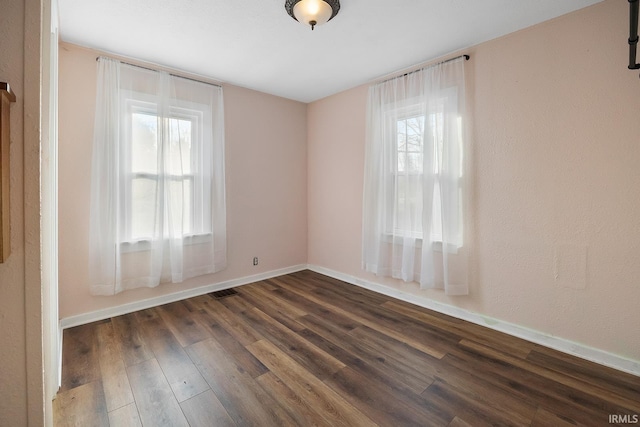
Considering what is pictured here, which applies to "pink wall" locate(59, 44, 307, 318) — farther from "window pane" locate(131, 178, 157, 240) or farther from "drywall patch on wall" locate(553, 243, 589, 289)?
"drywall patch on wall" locate(553, 243, 589, 289)

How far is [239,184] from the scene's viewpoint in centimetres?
384

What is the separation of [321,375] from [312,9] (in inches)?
105

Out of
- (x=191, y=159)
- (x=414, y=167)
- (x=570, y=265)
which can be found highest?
(x=191, y=159)

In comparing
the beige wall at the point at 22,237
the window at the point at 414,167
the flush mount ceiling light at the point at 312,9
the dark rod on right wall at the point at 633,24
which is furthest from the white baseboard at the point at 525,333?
the beige wall at the point at 22,237

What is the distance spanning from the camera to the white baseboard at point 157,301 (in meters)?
2.72

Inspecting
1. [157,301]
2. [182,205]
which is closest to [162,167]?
[182,205]

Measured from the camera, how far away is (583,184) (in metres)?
2.18

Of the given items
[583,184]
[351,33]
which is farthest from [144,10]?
[583,184]

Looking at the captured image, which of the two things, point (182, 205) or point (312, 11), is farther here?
point (182, 205)

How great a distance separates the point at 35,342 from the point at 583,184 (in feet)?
11.4

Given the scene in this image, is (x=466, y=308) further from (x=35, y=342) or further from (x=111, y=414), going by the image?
(x=35, y=342)

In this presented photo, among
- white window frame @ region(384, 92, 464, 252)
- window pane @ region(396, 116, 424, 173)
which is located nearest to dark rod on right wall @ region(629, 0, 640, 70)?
white window frame @ region(384, 92, 464, 252)

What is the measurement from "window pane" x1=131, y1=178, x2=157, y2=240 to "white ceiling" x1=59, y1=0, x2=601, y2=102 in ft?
4.48

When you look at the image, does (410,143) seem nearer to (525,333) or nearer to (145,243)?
(525,333)
